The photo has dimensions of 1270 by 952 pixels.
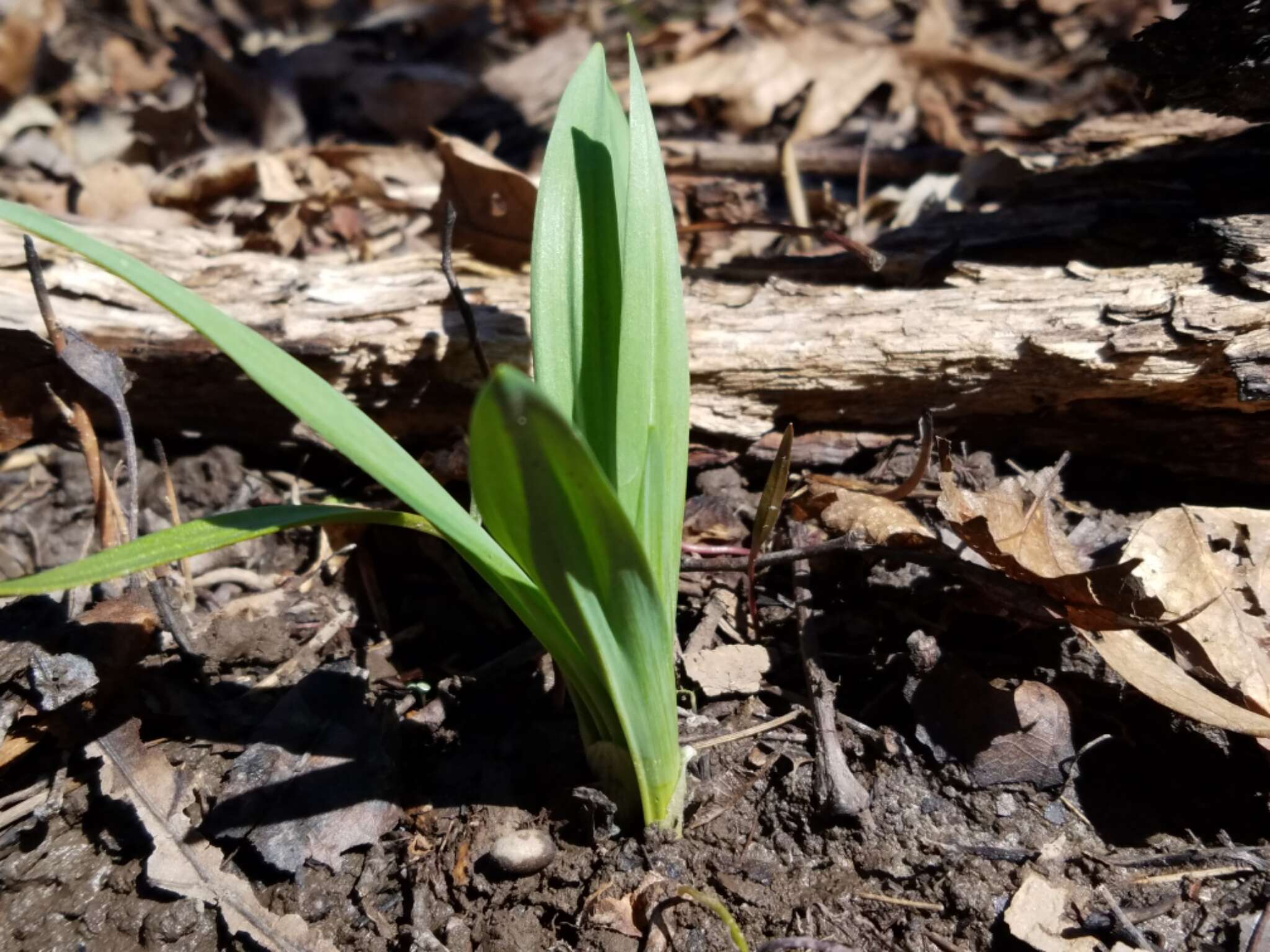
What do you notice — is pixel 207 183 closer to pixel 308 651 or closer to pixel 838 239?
pixel 308 651

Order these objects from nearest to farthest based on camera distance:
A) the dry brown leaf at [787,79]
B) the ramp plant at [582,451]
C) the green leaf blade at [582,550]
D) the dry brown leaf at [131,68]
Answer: the green leaf blade at [582,550] < the ramp plant at [582,451] < the dry brown leaf at [787,79] < the dry brown leaf at [131,68]

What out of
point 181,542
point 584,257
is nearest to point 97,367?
point 181,542

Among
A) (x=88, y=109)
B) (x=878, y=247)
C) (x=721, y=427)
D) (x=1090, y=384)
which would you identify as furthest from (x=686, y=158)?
(x=88, y=109)

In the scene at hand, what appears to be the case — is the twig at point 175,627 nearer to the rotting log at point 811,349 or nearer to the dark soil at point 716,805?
the dark soil at point 716,805

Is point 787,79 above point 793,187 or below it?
above

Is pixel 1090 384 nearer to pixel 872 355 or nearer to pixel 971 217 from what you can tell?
pixel 872 355

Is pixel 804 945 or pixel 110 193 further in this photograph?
pixel 110 193

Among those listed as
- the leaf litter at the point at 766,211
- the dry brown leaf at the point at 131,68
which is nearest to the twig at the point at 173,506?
the leaf litter at the point at 766,211

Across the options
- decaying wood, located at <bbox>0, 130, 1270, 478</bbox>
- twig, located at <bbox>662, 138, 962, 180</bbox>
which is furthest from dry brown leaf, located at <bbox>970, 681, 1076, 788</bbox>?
twig, located at <bbox>662, 138, 962, 180</bbox>
